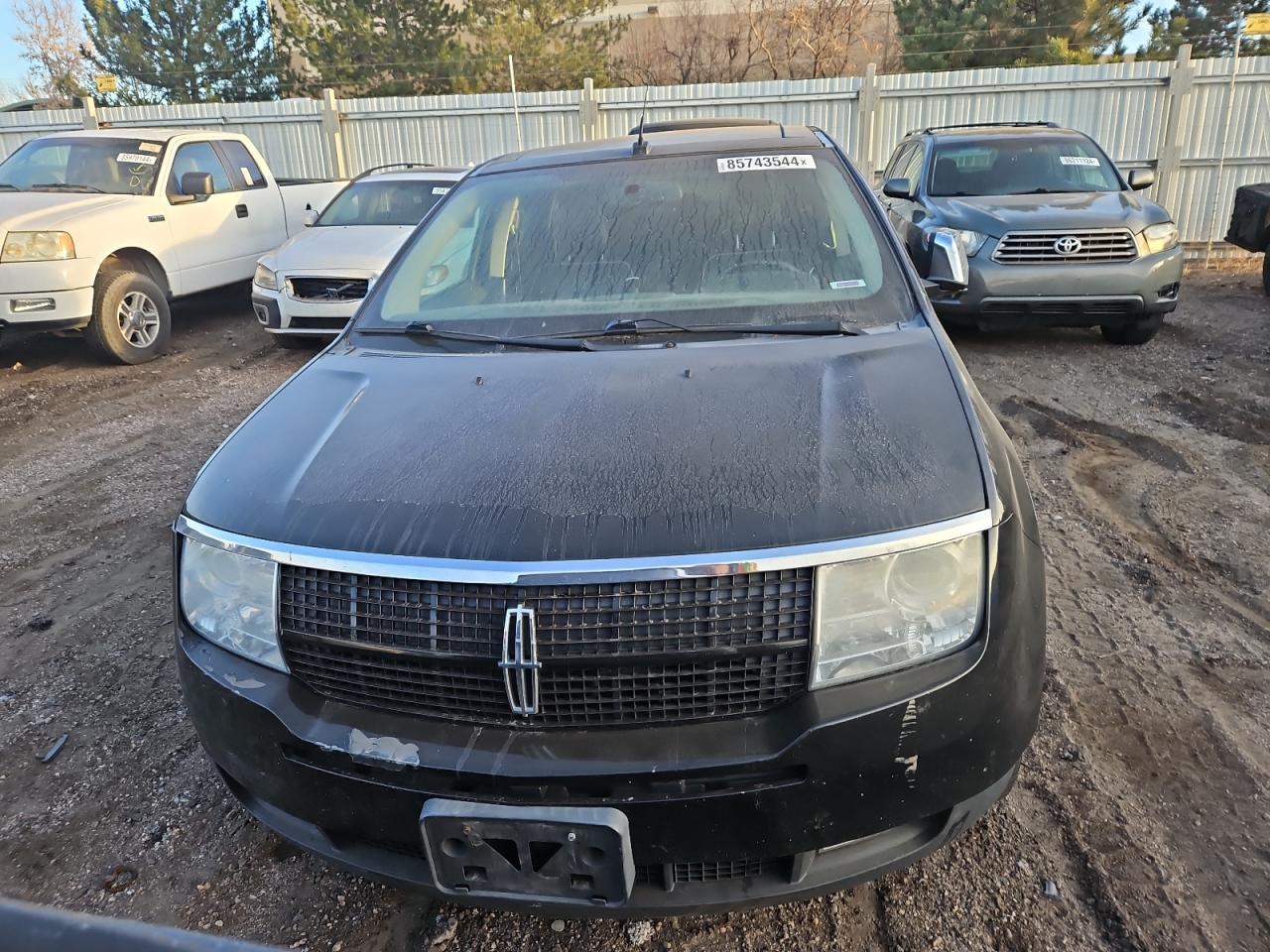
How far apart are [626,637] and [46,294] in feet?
23.9

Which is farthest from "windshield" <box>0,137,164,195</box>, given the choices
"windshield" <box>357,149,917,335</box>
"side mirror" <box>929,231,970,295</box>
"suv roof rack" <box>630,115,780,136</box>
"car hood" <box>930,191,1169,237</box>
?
"side mirror" <box>929,231,970,295</box>

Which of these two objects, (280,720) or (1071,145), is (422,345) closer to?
(280,720)

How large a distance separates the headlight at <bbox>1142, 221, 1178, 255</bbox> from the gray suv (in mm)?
10

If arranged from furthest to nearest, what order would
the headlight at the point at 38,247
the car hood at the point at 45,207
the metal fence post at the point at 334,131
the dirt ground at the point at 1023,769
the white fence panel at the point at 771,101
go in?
the metal fence post at the point at 334,131 → the white fence panel at the point at 771,101 → the car hood at the point at 45,207 → the headlight at the point at 38,247 → the dirt ground at the point at 1023,769

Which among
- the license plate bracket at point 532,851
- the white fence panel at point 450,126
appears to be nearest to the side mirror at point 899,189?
the white fence panel at point 450,126

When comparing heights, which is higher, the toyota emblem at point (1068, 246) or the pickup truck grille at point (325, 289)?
the toyota emblem at point (1068, 246)

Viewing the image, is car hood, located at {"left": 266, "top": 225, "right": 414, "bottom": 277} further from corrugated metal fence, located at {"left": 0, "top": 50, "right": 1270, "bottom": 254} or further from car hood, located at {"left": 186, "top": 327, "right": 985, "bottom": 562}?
corrugated metal fence, located at {"left": 0, "top": 50, "right": 1270, "bottom": 254}

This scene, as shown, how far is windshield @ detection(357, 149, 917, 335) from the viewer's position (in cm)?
271

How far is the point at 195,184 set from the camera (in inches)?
321

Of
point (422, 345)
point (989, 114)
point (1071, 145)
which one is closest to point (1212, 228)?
point (989, 114)

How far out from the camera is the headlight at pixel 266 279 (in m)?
7.50

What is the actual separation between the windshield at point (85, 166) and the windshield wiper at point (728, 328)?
24.0 feet

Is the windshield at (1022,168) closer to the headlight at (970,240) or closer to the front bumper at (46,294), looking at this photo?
the headlight at (970,240)

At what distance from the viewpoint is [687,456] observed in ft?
Result: 6.26
